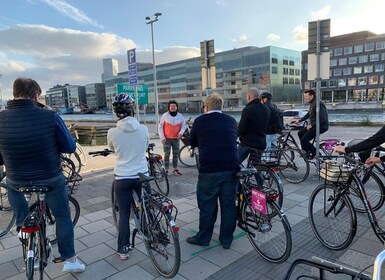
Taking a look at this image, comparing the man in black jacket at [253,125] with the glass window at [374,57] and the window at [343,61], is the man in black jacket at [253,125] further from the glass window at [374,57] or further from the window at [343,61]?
the window at [343,61]

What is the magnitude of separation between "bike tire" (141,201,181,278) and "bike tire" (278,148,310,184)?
3855mm

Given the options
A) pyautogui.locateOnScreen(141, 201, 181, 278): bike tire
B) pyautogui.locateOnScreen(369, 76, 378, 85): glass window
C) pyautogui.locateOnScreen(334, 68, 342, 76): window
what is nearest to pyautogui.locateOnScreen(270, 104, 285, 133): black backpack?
pyautogui.locateOnScreen(141, 201, 181, 278): bike tire

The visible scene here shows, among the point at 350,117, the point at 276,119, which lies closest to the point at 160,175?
the point at 276,119

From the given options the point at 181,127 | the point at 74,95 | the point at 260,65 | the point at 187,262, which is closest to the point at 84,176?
the point at 181,127

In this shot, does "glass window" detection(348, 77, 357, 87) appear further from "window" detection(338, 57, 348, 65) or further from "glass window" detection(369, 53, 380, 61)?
"glass window" detection(369, 53, 380, 61)

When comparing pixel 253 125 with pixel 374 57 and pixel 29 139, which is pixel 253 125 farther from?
pixel 374 57

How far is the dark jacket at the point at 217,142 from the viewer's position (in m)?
3.12

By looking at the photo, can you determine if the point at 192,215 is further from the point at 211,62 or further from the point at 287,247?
the point at 211,62

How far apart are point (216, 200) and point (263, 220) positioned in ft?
1.83

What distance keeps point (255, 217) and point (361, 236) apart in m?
1.51

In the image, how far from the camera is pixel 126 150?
292cm

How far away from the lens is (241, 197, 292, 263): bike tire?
2.86m

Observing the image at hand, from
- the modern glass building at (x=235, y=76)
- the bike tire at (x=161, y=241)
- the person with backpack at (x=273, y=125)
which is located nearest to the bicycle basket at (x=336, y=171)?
the bike tire at (x=161, y=241)

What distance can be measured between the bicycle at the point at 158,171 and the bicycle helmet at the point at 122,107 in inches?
95.3
